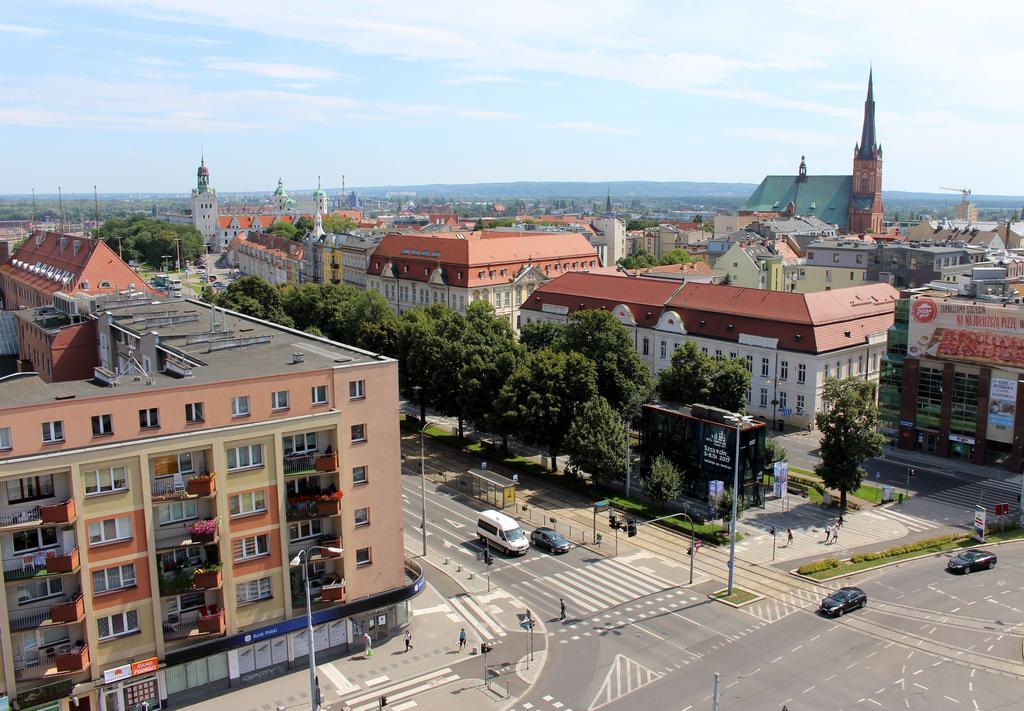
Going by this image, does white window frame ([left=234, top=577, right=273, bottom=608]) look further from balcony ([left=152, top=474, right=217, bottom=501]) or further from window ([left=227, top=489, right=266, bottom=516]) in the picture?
balcony ([left=152, top=474, right=217, bottom=501])

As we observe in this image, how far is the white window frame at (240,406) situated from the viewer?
135ft

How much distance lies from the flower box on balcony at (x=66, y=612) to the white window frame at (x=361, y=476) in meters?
13.6

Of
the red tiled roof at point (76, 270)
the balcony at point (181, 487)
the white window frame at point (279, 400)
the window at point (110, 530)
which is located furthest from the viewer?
the red tiled roof at point (76, 270)

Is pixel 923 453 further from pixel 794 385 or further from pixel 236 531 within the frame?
pixel 236 531

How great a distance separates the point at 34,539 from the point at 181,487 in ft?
20.2

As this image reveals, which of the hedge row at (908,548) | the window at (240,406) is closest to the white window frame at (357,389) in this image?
the window at (240,406)

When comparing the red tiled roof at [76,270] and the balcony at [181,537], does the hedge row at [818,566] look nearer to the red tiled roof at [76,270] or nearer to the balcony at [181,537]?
the balcony at [181,537]

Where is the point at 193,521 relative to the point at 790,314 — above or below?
below

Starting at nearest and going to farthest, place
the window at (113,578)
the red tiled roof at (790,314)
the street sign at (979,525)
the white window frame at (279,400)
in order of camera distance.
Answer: the window at (113,578) < the white window frame at (279,400) < the street sign at (979,525) < the red tiled roof at (790,314)

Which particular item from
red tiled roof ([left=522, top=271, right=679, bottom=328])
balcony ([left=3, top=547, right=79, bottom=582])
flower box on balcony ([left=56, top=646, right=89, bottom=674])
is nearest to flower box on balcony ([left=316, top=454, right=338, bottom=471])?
balcony ([left=3, top=547, right=79, bottom=582])

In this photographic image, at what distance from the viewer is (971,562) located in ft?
183

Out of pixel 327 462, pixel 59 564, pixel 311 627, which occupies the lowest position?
pixel 311 627

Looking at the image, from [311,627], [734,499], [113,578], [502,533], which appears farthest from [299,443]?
[734,499]

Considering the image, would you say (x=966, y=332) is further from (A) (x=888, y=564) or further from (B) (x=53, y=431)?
(B) (x=53, y=431)
